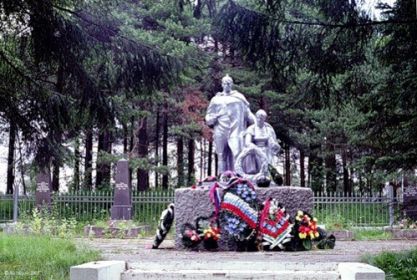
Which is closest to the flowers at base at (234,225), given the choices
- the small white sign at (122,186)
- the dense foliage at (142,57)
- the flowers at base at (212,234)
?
the flowers at base at (212,234)

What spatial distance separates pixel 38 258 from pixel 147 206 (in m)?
12.5

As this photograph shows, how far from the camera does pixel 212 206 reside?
950 cm

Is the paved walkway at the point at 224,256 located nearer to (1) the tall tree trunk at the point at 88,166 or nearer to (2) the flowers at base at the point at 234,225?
(2) the flowers at base at the point at 234,225

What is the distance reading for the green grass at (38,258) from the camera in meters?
5.57

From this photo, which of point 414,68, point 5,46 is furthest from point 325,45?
point 5,46

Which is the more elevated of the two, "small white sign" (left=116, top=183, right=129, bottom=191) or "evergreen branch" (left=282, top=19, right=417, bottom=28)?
"evergreen branch" (left=282, top=19, right=417, bottom=28)

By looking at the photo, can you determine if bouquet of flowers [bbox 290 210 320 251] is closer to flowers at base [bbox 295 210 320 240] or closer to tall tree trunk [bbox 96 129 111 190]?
flowers at base [bbox 295 210 320 240]

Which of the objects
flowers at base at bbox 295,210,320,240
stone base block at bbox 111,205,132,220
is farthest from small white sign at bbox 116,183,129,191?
flowers at base at bbox 295,210,320,240

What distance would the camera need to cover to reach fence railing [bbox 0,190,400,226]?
59.0ft

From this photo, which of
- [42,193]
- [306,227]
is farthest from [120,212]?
[306,227]

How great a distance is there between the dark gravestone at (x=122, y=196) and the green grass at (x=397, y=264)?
11.1 meters

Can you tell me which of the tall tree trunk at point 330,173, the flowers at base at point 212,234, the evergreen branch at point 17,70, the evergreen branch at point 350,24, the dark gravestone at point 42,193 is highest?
the evergreen branch at point 350,24

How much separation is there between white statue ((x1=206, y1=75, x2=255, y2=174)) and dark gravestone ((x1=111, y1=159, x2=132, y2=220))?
6.48 meters

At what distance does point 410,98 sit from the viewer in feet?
24.8
